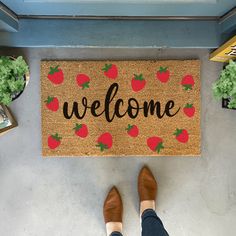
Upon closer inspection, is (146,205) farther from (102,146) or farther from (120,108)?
(120,108)

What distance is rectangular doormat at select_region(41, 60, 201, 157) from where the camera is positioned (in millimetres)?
1752

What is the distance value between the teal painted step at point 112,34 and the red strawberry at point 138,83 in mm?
188

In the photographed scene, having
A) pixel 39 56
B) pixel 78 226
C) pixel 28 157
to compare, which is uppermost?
pixel 39 56

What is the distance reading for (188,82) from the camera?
1.76 metres

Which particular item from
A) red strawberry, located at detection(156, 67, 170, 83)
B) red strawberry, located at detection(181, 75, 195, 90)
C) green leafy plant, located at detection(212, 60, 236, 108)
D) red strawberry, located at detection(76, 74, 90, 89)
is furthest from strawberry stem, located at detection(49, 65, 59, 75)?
green leafy plant, located at detection(212, 60, 236, 108)

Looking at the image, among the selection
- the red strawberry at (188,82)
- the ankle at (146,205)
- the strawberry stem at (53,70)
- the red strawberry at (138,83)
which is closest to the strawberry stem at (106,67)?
the red strawberry at (138,83)

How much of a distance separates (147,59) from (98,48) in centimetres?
26

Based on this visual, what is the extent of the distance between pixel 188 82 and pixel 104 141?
1.77ft

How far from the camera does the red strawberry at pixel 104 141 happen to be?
5.82ft

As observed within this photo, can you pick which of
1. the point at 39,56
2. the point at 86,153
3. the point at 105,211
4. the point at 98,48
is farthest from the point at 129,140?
the point at 39,56

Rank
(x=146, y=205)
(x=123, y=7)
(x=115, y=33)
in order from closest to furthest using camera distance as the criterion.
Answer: (x=123, y=7)
(x=115, y=33)
(x=146, y=205)

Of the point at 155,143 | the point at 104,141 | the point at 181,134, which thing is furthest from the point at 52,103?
the point at 181,134

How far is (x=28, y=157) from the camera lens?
1791 millimetres

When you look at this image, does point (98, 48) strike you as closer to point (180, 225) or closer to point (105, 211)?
point (105, 211)
